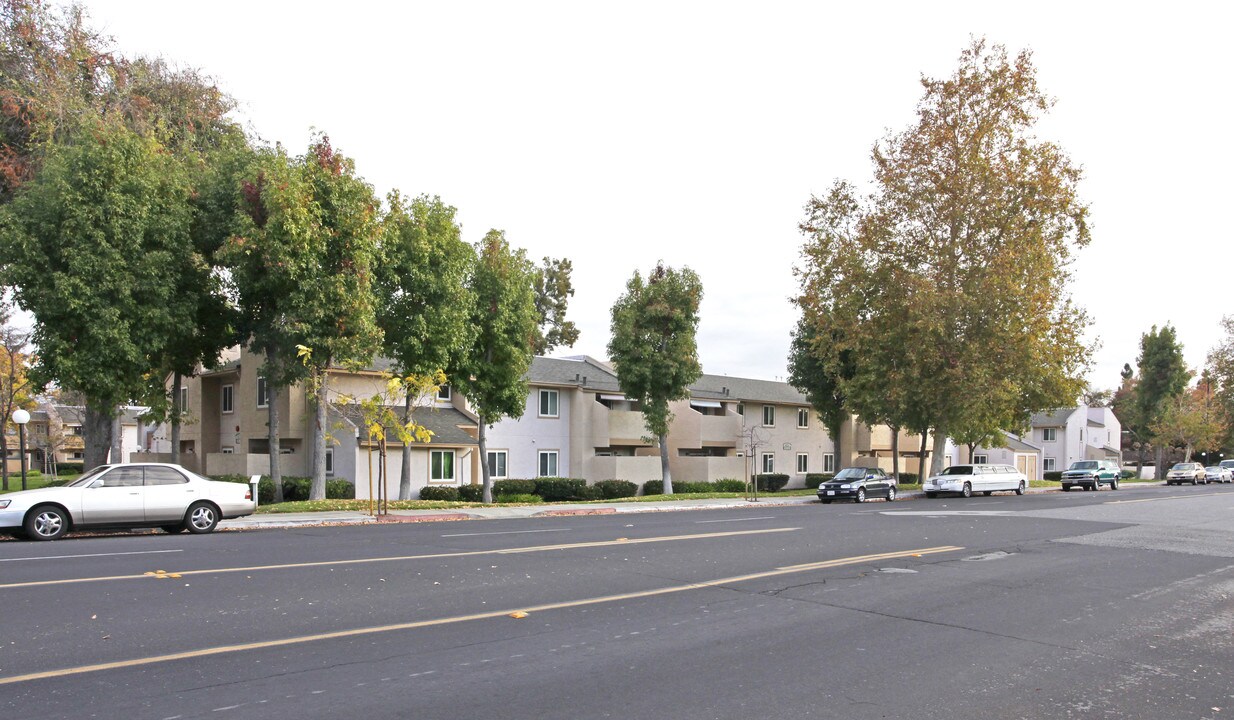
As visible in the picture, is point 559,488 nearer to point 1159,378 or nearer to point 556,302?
point 556,302

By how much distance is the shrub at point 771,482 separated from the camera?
160 feet

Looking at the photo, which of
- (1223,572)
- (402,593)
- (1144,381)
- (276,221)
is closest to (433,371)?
(276,221)

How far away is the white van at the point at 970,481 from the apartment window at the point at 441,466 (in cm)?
2092

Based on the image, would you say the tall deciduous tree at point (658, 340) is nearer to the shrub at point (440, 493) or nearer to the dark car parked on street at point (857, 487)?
the dark car parked on street at point (857, 487)

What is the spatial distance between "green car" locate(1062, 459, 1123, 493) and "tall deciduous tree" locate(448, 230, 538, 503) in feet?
107

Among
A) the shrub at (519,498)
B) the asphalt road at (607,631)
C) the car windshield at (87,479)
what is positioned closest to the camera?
the asphalt road at (607,631)

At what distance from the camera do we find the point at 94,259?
22547 millimetres

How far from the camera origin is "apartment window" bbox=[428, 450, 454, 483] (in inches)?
1492

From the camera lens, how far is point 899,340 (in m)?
→ 40.7

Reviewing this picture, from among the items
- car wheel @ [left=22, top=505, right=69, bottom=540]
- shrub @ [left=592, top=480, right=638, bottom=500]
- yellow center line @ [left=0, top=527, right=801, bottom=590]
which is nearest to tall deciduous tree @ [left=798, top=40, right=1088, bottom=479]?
shrub @ [left=592, top=480, right=638, bottom=500]

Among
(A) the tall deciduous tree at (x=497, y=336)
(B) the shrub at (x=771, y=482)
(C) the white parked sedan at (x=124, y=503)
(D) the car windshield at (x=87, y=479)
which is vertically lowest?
(B) the shrub at (x=771, y=482)

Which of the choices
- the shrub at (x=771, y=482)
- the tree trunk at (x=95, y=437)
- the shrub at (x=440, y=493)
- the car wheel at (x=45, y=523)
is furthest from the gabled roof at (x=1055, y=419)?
the car wheel at (x=45, y=523)

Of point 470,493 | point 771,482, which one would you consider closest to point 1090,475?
point 771,482

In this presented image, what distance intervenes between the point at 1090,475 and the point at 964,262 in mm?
17257
